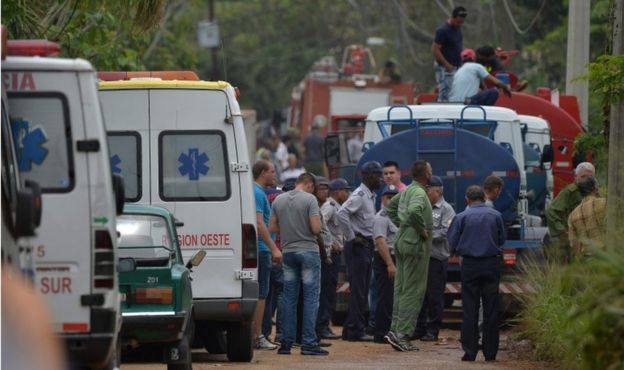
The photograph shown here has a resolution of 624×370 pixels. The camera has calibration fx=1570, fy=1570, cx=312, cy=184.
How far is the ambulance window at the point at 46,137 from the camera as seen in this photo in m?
9.48

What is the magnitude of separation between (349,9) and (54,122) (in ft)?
176

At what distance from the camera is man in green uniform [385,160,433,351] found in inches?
627

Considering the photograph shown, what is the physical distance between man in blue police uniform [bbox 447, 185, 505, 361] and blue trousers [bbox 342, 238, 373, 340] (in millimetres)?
2192

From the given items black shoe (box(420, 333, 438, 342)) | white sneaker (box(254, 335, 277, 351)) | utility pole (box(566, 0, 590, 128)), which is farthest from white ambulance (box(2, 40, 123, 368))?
utility pole (box(566, 0, 590, 128))

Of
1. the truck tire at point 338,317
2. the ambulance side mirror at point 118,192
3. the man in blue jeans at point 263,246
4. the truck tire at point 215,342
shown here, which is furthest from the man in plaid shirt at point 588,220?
the ambulance side mirror at point 118,192

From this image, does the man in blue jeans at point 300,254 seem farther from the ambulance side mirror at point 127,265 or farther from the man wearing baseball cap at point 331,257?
the ambulance side mirror at point 127,265

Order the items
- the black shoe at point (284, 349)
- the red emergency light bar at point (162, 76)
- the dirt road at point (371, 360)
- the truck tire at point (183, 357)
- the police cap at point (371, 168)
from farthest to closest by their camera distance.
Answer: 1. the police cap at point (371, 168)
2. the black shoe at point (284, 349)
3. the red emergency light bar at point (162, 76)
4. the dirt road at point (371, 360)
5. the truck tire at point (183, 357)

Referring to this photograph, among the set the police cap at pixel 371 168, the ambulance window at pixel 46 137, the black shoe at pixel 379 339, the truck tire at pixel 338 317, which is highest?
the ambulance window at pixel 46 137

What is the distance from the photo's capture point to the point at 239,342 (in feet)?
47.6

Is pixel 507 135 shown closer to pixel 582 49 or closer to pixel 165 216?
pixel 582 49

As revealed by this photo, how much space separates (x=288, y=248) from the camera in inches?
612

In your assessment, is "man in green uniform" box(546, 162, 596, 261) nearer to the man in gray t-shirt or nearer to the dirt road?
the dirt road

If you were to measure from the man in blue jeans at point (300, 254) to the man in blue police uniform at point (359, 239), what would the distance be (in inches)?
54.6

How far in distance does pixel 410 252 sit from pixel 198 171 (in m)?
2.97
